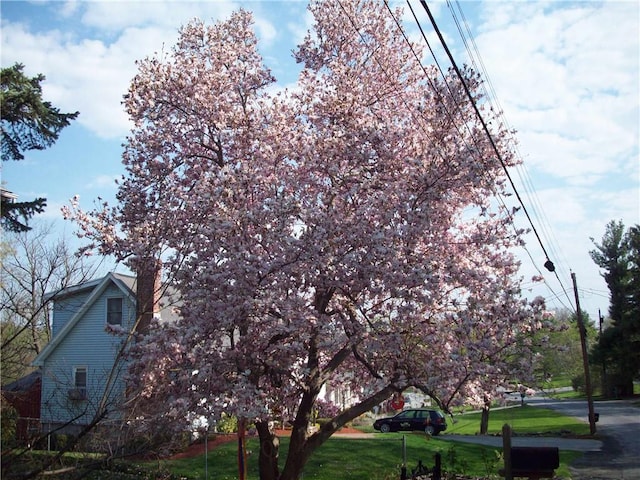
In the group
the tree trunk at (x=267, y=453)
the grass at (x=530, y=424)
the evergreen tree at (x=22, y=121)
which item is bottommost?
the grass at (x=530, y=424)

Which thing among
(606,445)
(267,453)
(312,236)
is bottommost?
(606,445)

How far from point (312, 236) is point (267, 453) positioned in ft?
15.5

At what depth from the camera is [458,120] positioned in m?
11.2

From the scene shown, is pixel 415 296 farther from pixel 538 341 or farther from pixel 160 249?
pixel 160 249

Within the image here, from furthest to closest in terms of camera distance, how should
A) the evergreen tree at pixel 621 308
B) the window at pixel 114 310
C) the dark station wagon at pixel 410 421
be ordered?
1. the evergreen tree at pixel 621 308
2. the dark station wagon at pixel 410 421
3. the window at pixel 114 310

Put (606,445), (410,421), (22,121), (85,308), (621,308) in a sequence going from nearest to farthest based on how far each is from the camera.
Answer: (22,121)
(606,445)
(85,308)
(410,421)
(621,308)

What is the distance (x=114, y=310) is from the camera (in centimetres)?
2589

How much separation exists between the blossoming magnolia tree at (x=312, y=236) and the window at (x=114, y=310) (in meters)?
14.4

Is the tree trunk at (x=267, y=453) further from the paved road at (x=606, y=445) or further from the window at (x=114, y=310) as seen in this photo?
the window at (x=114, y=310)

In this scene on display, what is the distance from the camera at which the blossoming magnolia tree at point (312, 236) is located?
9.87 meters

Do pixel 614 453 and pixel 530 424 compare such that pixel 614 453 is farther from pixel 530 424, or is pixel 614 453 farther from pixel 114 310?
pixel 114 310

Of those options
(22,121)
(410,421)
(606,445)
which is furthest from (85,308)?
(606,445)

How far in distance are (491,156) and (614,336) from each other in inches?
1761

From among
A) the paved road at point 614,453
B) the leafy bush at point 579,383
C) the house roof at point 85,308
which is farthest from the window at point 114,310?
the leafy bush at point 579,383
